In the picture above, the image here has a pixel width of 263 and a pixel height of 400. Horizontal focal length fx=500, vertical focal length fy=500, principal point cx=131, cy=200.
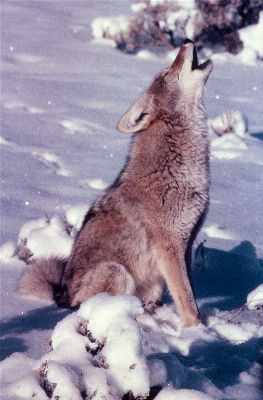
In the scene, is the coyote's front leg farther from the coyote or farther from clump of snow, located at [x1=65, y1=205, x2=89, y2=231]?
clump of snow, located at [x1=65, y1=205, x2=89, y2=231]

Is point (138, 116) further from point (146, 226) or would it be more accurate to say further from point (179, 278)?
point (179, 278)

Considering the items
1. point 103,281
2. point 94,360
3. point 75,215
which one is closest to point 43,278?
point 103,281

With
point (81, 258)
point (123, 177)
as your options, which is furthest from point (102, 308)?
point (123, 177)

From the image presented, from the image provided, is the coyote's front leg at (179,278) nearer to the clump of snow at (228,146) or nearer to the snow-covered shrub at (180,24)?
the clump of snow at (228,146)

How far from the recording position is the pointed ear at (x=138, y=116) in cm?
369

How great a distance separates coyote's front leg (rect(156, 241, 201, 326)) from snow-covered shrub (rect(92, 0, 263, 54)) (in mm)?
9977

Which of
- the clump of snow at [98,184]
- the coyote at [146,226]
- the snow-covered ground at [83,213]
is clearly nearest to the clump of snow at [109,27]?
the snow-covered ground at [83,213]

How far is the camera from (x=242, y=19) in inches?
504

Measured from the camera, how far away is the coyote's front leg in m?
3.40

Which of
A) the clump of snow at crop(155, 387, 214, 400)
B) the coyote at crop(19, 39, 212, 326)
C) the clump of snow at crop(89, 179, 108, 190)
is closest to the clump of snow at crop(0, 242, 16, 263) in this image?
the coyote at crop(19, 39, 212, 326)

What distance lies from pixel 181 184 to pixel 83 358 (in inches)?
75.9

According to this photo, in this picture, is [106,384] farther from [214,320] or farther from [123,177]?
[123,177]

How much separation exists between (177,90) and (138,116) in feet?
1.42

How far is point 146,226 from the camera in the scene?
3.48 metres
